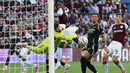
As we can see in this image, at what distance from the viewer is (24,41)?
14477mm

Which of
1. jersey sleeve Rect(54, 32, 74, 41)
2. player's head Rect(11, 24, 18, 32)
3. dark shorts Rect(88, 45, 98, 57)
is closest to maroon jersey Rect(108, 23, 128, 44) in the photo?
dark shorts Rect(88, 45, 98, 57)

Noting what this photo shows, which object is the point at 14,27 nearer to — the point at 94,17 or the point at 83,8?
the point at 94,17

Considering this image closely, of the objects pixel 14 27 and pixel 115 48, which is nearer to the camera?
pixel 14 27

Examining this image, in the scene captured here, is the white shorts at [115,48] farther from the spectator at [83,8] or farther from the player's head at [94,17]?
the spectator at [83,8]

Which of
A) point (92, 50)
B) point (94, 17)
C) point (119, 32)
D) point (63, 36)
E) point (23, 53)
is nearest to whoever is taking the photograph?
point (94, 17)

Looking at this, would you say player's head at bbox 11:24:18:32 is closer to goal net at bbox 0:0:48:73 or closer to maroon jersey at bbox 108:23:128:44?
goal net at bbox 0:0:48:73

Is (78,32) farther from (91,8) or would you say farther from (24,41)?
(24,41)

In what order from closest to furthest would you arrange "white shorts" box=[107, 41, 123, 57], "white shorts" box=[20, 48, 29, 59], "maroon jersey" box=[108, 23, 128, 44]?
"white shorts" box=[107, 41, 123, 57] → "maroon jersey" box=[108, 23, 128, 44] → "white shorts" box=[20, 48, 29, 59]

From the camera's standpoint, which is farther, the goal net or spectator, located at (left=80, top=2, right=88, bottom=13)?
spectator, located at (left=80, top=2, right=88, bottom=13)

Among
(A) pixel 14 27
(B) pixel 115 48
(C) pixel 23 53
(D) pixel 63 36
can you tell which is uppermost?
(A) pixel 14 27

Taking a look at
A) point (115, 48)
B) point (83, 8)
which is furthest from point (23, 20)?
point (83, 8)

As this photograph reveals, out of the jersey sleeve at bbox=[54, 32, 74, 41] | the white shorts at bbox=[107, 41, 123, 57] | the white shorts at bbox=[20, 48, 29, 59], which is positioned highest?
the jersey sleeve at bbox=[54, 32, 74, 41]

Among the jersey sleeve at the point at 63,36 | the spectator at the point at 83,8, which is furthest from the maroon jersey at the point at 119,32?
the spectator at the point at 83,8

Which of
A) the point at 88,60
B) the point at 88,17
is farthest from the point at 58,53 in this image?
the point at 88,17
